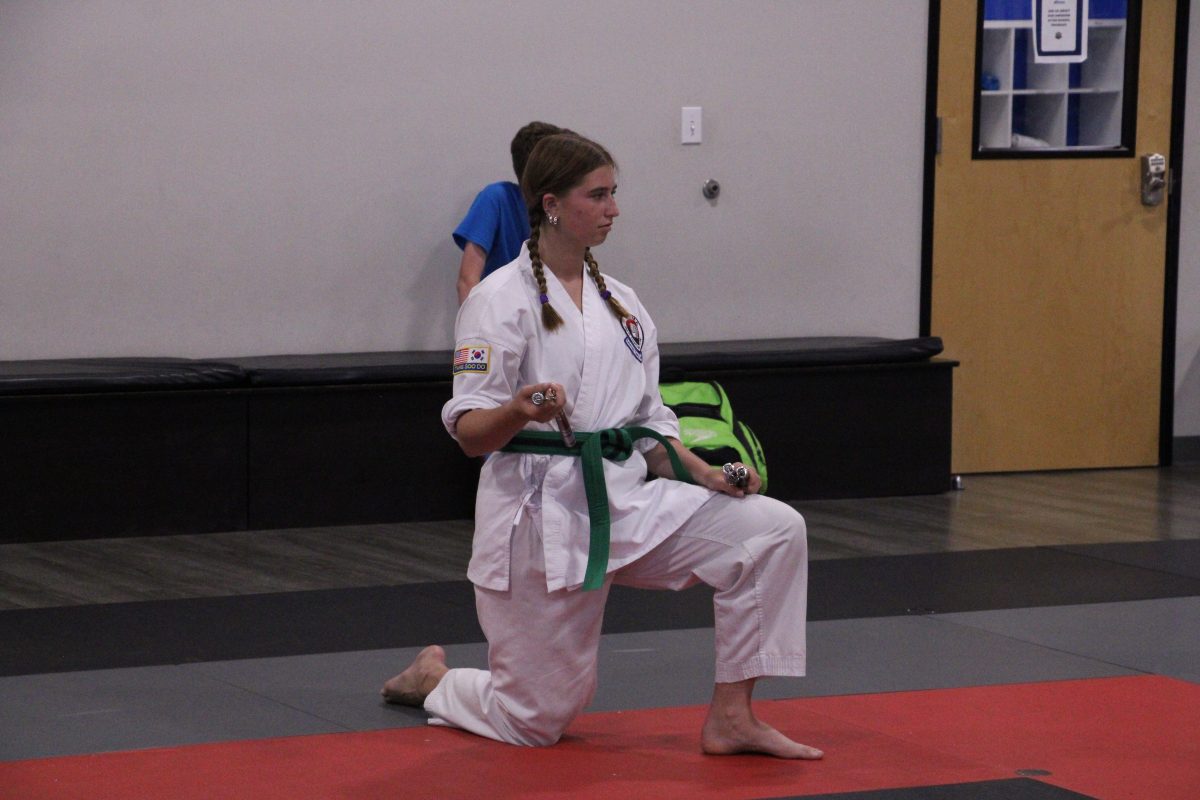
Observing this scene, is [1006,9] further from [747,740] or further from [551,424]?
[747,740]

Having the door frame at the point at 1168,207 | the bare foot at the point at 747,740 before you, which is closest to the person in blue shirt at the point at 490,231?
the door frame at the point at 1168,207

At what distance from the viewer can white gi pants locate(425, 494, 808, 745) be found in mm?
3258

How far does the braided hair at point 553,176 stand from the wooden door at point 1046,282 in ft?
12.7

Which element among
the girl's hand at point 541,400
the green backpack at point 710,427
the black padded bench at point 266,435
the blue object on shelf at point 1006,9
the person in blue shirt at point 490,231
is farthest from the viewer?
the blue object on shelf at point 1006,9

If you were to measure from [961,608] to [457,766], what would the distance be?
190cm

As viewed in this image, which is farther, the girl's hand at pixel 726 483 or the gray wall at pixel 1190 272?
the gray wall at pixel 1190 272

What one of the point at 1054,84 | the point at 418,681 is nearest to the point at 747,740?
the point at 418,681

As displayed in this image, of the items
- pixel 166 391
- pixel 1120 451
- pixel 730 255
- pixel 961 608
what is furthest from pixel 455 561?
pixel 1120 451

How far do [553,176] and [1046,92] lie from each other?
4.28 m

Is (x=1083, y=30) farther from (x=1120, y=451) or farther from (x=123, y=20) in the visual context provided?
(x=123, y=20)

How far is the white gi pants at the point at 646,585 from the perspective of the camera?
326 centimetres

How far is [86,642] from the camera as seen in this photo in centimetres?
421

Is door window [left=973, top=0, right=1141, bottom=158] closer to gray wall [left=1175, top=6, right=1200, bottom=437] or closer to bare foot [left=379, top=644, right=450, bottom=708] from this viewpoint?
gray wall [left=1175, top=6, right=1200, bottom=437]

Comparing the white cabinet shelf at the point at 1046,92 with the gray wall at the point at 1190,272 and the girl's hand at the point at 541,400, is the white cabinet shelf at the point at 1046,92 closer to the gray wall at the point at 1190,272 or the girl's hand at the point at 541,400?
the gray wall at the point at 1190,272
